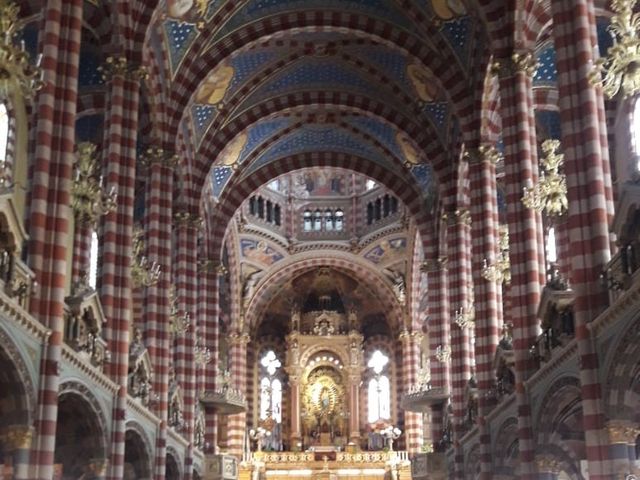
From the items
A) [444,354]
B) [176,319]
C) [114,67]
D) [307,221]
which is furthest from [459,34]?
[307,221]

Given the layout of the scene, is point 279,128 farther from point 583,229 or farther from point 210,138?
point 583,229

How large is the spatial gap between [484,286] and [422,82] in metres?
7.97

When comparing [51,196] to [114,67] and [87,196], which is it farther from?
[114,67]

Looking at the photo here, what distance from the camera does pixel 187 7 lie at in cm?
2584

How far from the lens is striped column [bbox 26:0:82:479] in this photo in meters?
15.4

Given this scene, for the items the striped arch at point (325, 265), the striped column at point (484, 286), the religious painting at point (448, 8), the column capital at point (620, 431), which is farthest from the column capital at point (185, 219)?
the column capital at point (620, 431)

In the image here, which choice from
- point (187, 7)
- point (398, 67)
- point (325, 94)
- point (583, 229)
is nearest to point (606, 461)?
point (583, 229)

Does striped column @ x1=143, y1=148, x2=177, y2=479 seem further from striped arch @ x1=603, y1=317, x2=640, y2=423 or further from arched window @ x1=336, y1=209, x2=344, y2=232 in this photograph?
arched window @ x1=336, y1=209, x2=344, y2=232

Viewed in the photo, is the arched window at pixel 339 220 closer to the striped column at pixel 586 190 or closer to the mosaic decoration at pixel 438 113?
the mosaic decoration at pixel 438 113

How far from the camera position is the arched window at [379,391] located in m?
48.7

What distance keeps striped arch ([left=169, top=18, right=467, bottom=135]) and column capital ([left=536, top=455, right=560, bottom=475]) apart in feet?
38.9

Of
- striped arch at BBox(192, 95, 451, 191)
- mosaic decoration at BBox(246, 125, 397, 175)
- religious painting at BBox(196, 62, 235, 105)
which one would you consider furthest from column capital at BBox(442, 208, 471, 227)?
religious painting at BBox(196, 62, 235, 105)

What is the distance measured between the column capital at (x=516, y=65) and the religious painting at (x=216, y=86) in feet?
32.8

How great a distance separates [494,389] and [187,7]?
12.5 metres
